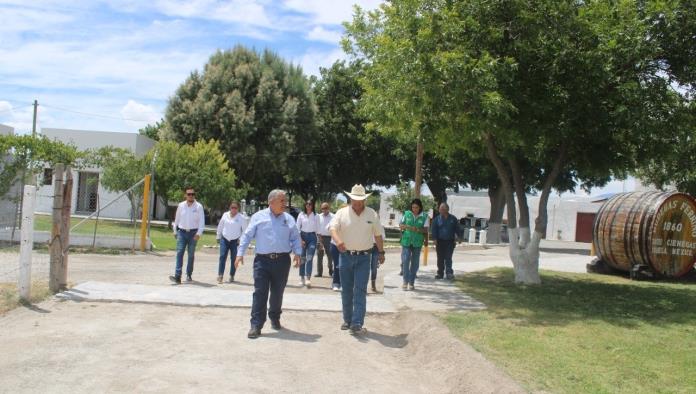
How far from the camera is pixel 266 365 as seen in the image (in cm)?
→ 629

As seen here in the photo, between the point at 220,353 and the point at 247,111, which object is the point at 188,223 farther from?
the point at 247,111

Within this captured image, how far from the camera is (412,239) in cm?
1155

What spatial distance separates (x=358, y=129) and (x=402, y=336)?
3197cm

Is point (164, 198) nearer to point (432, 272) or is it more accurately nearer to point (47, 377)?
point (432, 272)

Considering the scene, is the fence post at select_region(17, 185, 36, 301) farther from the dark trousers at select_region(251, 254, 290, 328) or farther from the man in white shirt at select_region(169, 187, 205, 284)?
the dark trousers at select_region(251, 254, 290, 328)

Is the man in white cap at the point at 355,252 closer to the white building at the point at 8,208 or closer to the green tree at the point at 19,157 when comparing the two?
the green tree at the point at 19,157

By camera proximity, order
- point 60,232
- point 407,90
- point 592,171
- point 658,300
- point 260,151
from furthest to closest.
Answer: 1. point 260,151
2. point 592,171
3. point 658,300
4. point 407,90
5. point 60,232

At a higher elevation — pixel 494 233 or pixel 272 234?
pixel 272 234

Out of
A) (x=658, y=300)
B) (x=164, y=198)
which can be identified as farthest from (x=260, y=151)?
(x=658, y=300)

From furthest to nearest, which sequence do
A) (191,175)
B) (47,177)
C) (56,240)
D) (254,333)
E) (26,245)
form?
(191,175) < (47,177) < (56,240) < (26,245) < (254,333)

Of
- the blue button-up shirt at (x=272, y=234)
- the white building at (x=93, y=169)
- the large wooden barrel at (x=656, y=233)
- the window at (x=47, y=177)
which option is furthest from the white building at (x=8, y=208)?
the white building at (x=93, y=169)

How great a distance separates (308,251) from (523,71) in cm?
507

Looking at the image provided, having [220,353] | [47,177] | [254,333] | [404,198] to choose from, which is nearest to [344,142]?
[404,198]

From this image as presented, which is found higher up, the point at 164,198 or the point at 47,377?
the point at 164,198
